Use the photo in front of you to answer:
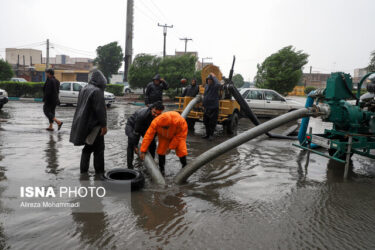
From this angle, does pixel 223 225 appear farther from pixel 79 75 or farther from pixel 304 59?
pixel 79 75

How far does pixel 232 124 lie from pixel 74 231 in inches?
280

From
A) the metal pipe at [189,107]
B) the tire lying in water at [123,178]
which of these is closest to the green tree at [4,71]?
the metal pipe at [189,107]

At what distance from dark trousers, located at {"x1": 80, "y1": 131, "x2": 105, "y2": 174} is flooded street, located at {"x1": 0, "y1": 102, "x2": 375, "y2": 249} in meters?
0.23

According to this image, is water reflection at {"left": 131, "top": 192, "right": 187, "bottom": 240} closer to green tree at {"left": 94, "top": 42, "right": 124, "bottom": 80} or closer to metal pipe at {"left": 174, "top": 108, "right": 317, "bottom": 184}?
metal pipe at {"left": 174, "top": 108, "right": 317, "bottom": 184}

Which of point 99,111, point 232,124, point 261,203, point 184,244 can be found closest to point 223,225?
point 184,244

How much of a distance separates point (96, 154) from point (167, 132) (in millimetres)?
1220

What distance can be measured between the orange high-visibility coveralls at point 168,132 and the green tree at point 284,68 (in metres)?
18.4

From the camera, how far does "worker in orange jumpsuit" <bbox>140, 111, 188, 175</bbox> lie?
14.1 feet

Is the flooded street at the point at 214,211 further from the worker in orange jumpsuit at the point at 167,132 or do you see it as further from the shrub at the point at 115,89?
the shrub at the point at 115,89

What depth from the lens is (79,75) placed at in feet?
172

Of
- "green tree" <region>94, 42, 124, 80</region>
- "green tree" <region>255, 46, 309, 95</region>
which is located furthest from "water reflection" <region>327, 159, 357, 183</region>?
"green tree" <region>94, 42, 124, 80</region>

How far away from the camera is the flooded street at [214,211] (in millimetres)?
2818

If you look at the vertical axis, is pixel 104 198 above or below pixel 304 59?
below

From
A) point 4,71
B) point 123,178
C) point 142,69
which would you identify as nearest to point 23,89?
point 142,69
